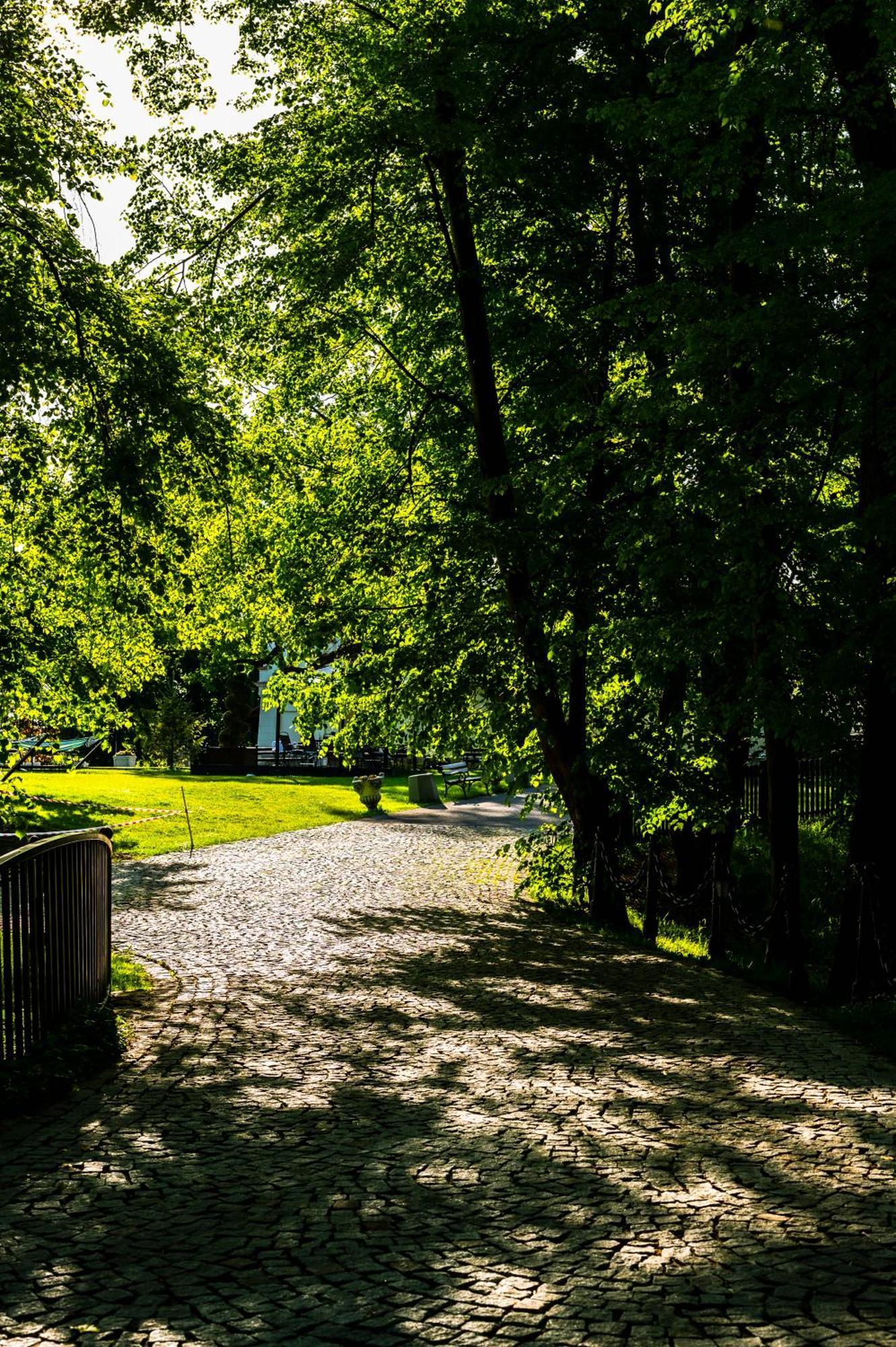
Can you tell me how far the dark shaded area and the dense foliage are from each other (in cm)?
334

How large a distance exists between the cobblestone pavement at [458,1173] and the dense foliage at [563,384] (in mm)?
3103

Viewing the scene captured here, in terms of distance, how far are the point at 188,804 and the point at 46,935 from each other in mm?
23321

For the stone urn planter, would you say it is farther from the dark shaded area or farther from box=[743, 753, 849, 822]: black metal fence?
the dark shaded area

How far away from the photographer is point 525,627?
46.5 feet

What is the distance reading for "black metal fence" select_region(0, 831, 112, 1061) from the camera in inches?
274

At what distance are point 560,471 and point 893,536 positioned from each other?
4.18m

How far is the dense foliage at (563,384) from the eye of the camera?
9.96 m

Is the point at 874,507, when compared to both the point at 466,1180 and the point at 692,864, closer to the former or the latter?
the point at 466,1180

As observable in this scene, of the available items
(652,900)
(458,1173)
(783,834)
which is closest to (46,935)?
(458,1173)

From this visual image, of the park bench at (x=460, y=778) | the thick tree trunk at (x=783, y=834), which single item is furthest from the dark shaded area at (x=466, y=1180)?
the park bench at (x=460, y=778)

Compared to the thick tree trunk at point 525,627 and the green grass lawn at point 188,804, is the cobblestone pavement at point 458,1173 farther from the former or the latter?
the green grass lawn at point 188,804

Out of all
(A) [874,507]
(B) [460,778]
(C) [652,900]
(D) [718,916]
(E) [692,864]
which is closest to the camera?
(A) [874,507]

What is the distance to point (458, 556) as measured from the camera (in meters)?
14.7

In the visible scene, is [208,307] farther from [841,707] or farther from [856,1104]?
[856,1104]
